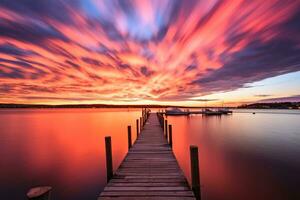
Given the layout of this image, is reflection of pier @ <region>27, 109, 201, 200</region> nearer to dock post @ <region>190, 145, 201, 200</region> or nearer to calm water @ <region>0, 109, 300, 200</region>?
dock post @ <region>190, 145, 201, 200</region>

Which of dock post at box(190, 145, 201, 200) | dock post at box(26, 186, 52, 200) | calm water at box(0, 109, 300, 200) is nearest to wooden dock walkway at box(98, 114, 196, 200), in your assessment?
dock post at box(190, 145, 201, 200)

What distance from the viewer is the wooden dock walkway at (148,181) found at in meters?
4.80

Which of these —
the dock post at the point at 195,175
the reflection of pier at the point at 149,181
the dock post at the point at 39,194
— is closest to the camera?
the dock post at the point at 39,194

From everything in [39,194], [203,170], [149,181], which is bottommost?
[203,170]

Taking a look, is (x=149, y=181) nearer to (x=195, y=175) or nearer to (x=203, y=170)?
(x=195, y=175)

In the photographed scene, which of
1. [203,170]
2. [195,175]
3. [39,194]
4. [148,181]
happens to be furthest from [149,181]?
A: [203,170]

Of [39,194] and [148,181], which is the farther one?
[148,181]

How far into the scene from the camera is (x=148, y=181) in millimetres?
5621

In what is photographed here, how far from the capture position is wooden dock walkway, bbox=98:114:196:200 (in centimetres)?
480

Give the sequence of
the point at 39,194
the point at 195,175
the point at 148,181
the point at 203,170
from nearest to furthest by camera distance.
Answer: the point at 39,194
the point at 195,175
the point at 148,181
the point at 203,170

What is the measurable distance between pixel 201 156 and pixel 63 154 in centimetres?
1231

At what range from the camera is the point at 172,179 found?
19.0 feet

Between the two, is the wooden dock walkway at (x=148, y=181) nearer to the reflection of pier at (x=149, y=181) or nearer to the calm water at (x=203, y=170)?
the reflection of pier at (x=149, y=181)

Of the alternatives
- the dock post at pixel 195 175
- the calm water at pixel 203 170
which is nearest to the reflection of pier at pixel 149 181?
the dock post at pixel 195 175
